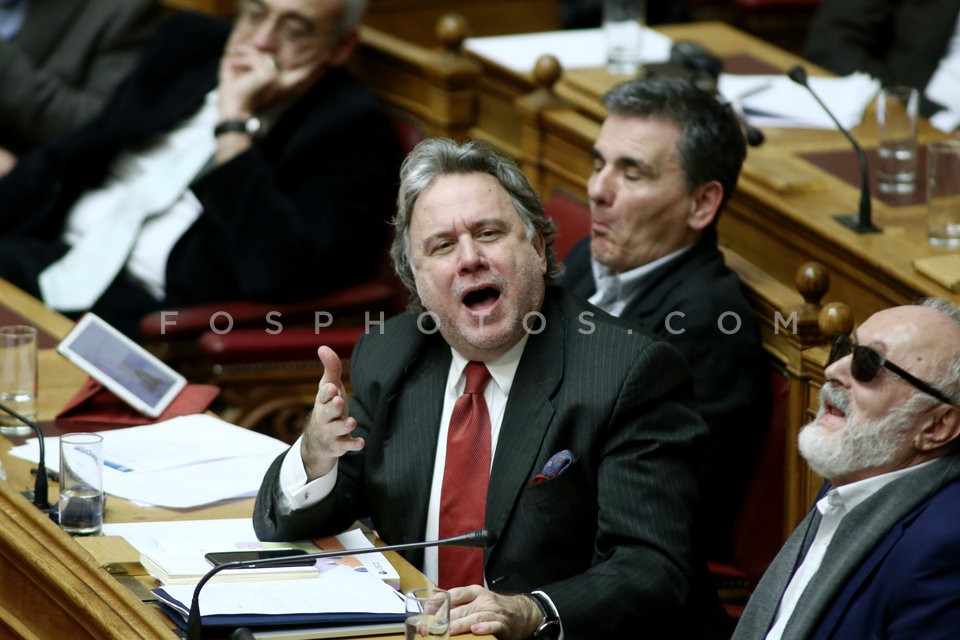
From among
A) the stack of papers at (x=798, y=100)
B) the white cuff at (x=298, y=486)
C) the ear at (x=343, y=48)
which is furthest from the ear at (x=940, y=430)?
the ear at (x=343, y=48)

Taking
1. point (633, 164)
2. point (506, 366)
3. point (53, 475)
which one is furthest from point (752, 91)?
point (53, 475)

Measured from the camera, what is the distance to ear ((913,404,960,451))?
2.20m

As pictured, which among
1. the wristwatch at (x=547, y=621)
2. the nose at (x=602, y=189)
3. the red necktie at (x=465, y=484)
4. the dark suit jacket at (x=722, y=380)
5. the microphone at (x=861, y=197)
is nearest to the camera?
the wristwatch at (x=547, y=621)

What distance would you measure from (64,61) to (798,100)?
7.78 ft

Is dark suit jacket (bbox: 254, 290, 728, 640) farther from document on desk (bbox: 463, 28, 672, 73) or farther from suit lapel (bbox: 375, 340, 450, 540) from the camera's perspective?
document on desk (bbox: 463, 28, 672, 73)

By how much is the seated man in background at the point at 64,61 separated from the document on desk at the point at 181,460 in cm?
224

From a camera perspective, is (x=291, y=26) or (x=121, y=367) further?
(x=291, y=26)

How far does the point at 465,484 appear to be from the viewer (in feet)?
8.63

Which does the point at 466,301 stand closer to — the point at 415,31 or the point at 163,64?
the point at 163,64

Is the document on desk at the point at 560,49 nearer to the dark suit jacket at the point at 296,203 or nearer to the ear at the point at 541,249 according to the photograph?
the dark suit jacket at the point at 296,203

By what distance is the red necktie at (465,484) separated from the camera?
261 centimetres

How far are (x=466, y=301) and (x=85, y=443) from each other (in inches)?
26.1

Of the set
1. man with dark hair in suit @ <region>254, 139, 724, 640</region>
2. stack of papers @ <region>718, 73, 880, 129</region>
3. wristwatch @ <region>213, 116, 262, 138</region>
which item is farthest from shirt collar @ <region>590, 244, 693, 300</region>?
wristwatch @ <region>213, 116, 262, 138</region>

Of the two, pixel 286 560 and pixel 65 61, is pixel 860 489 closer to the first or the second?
pixel 286 560
